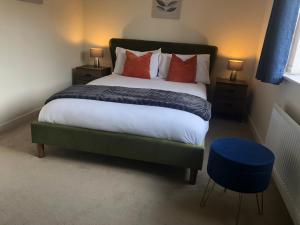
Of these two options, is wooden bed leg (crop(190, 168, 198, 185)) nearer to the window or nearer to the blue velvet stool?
the blue velvet stool

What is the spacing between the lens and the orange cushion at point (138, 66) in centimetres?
385

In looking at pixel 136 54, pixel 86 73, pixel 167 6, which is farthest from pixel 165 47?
pixel 86 73

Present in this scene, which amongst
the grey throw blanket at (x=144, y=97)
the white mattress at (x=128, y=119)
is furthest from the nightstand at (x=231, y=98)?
the white mattress at (x=128, y=119)

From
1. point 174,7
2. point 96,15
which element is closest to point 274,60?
point 174,7

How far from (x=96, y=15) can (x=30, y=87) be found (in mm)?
1904

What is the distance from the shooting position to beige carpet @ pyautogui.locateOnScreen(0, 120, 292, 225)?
5.94 feet

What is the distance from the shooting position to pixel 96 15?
14.8 feet

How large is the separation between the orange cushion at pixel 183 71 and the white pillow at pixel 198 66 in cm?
11

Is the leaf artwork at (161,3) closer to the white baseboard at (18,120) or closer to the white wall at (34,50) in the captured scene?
the white wall at (34,50)

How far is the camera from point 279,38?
2338mm

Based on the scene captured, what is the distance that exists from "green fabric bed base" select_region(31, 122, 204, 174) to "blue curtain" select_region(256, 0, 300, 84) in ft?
3.53

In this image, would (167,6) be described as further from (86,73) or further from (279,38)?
(279,38)

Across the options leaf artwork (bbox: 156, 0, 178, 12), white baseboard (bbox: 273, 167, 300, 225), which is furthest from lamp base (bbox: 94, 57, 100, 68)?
white baseboard (bbox: 273, 167, 300, 225)

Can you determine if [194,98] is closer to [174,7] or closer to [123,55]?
[123,55]
